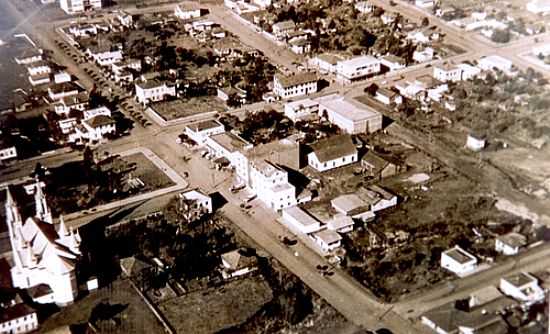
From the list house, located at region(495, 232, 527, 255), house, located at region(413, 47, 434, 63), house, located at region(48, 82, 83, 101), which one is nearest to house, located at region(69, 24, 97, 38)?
house, located at region(48, 82, 83, 101)

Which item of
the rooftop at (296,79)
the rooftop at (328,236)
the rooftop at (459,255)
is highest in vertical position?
the rooftop at (296,79)

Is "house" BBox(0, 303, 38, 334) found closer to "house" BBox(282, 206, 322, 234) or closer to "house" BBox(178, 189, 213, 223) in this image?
"house" BBox(178, 189, 213, 223)

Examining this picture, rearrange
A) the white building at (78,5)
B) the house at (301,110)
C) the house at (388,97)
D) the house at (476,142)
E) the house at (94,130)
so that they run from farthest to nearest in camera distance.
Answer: the white building at (78,5)
the house at (388,97)
the house at (301,110)
the house at (94,130)
the house at (476,142)

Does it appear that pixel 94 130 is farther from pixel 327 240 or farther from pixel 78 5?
pixel 78 5

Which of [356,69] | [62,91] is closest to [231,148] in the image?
[356,69]

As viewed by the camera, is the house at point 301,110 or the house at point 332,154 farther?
the house at point 301,110

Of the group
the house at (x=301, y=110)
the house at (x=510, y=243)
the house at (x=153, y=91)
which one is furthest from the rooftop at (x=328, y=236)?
the house at (x=153, y=91)

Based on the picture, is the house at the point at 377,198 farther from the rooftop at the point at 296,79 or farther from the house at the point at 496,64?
the house at the point at 496,64
